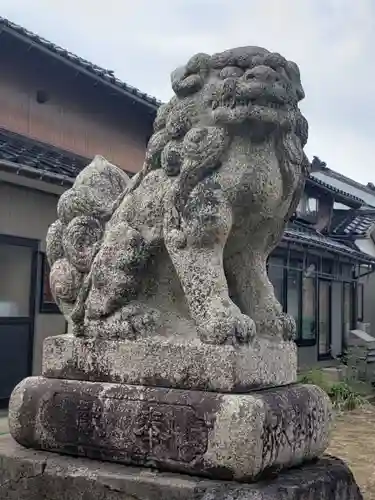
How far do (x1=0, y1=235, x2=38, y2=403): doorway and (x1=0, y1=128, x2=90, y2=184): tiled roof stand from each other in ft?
3.30

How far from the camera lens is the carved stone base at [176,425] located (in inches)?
102

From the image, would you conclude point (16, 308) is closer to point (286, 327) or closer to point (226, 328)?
point (286, 327)

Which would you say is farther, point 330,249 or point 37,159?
point 330,249

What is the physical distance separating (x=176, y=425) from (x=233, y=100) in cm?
135

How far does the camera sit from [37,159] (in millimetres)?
8352

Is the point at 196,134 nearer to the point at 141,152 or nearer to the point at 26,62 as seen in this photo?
the point at 26,62

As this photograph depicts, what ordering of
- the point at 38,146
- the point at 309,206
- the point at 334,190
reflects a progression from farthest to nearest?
1. the point at 309,206
2. the point at 334,190
3. the point at 38,146

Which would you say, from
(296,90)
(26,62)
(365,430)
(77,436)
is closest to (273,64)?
(296,90)

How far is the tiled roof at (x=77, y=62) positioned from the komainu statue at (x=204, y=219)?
23.2 ft

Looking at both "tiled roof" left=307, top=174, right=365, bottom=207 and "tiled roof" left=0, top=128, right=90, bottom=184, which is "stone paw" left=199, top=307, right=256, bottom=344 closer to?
"tiled roof" left=0, top=128, right=90, bottom=184

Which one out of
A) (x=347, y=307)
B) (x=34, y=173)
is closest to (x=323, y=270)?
(x=347, y=307)

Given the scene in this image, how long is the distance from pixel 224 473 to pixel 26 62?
30.8ft

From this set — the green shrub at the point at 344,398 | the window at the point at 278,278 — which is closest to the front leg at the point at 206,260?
the green shrub at the point at 344,398

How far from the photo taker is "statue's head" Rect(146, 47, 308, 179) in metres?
2.86
